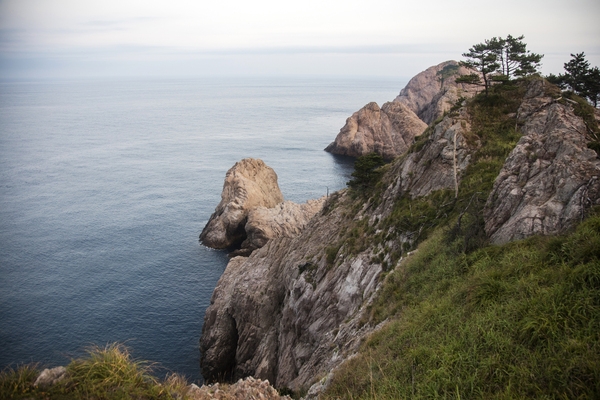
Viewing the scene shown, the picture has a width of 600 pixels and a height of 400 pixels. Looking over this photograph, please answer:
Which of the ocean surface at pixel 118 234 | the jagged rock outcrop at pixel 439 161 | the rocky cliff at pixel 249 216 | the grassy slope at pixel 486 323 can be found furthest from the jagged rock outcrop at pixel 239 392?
the rocky cliff at pixel 249 216

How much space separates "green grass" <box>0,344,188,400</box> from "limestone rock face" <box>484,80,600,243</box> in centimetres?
1584

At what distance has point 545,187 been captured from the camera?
19.8 meters

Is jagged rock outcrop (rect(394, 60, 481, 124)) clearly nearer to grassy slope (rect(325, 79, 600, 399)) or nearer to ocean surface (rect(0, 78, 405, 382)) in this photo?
ocean surface (rect(0, 78, 405, 382))

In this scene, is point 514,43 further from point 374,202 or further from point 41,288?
point 41,288

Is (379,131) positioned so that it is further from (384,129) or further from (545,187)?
(545,187)

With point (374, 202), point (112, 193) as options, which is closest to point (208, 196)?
point (112, 193)

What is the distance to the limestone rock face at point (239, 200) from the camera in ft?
255

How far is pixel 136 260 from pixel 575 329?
67340 millimetres

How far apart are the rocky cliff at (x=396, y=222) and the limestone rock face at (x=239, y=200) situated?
96.3 feet

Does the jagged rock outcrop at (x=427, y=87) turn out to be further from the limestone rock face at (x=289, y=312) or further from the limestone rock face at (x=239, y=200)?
the limestone rock face at (x=289, y=312)

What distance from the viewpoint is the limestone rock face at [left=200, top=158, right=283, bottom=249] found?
255 feet

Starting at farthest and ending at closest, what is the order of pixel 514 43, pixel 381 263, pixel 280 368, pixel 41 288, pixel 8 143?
pixel 8 143 < pixel 41 288 < pixel 514 43 < pixel 280 368 < pixel 381 263

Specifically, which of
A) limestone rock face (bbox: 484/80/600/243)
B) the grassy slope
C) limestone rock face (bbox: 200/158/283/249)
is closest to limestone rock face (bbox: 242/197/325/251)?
A: limestone rock face (bbox: 200/158/283/249)

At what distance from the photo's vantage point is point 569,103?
29938mm
